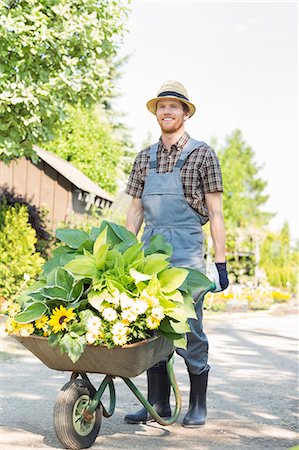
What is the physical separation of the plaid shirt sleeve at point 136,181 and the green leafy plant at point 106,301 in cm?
96

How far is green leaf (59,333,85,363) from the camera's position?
3.71m

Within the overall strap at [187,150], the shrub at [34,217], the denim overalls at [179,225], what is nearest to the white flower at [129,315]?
the denim overalls at [179,225]

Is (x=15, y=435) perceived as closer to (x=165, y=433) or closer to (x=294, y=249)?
(x=165, y=433)

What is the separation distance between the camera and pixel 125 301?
380cm

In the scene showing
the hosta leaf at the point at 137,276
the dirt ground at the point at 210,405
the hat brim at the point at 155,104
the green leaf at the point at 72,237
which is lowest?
the dirt ground at the point at 210,405

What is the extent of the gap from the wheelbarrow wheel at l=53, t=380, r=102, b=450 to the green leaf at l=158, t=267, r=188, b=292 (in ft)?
2.17

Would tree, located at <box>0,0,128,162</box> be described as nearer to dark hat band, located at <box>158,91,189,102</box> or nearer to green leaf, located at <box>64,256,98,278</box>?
dark hat band, located at <box>158,91,189,102</box>

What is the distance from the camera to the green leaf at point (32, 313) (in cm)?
386

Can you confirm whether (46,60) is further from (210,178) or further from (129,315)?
(129,315)

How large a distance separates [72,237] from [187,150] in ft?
3.27

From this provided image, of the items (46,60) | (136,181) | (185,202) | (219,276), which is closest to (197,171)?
(185,202)

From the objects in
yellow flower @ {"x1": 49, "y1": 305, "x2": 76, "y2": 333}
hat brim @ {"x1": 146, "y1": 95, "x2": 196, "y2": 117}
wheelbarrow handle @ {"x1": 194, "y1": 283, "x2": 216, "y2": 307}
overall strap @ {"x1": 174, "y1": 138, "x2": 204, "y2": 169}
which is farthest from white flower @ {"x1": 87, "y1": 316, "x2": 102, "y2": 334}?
hat brim @ {"x1": 146, "y1": 95, "x2": 196, "y2": 117}

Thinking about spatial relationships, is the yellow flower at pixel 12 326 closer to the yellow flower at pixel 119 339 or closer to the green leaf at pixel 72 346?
the green leaf at pixel 72 346

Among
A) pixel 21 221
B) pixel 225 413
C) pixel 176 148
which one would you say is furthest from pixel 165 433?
pixel 21 221
